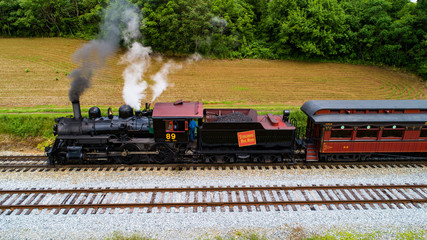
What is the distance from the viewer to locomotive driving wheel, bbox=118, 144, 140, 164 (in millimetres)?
13268

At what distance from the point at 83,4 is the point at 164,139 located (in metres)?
28.1

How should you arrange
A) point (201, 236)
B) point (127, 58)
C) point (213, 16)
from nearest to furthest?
point (201, 236)
point (213, 16)
point (127, 58)

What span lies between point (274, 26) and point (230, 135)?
85.2 feet

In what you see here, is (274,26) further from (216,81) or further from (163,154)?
(163,154)

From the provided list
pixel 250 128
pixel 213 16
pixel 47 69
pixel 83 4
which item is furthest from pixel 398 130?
pixel 83 4

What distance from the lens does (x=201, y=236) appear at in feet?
29.4

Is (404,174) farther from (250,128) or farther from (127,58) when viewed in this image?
(127,58)

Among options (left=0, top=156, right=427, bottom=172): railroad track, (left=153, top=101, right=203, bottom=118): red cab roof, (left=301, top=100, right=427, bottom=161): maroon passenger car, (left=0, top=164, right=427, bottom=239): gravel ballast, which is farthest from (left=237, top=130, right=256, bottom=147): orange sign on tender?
(left=301, top=100, right=427, bottom=161): maroon passenger car

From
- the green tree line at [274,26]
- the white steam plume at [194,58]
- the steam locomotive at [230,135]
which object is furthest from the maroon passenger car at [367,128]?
the white steam plume at [194,58]

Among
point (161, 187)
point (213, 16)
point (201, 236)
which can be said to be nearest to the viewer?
point (201, 236)

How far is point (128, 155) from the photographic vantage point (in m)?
13.6

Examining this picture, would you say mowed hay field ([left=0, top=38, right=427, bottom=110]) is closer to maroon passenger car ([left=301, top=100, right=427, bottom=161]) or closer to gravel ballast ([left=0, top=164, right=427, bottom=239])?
maroon passenger car ([left=301, top=100, right=427, bottom=161])

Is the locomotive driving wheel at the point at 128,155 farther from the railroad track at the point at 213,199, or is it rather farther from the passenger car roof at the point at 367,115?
the passenger car roof at the point at 367,115

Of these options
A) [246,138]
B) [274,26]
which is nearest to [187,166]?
[246,138]
